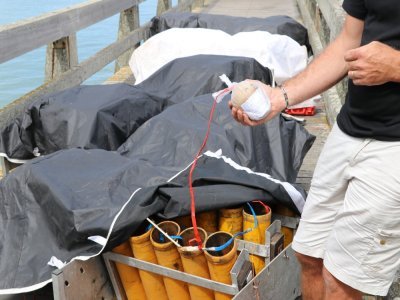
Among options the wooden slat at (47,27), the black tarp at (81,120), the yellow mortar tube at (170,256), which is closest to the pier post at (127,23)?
the wooden slat at (47,27)

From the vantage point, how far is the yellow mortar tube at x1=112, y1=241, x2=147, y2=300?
258 cm

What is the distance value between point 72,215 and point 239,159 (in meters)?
0.99

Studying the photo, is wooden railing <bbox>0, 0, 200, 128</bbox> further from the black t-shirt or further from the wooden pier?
the black t-shirt

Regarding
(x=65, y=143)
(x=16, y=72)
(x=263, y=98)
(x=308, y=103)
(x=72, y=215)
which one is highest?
(x=263, y=98)

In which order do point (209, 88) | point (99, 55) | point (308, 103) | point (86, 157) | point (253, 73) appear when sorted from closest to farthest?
point (86, 157), point (209, 88), point (253, 73), point (308, 103), point (99, 55)

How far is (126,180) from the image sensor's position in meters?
2.76

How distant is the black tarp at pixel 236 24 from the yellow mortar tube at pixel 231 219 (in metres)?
4.11

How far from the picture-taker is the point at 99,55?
568 cm

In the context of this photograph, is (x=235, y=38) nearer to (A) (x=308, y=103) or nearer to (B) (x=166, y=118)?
(A) (x=308, y=103)

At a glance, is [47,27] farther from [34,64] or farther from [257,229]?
[34,64]

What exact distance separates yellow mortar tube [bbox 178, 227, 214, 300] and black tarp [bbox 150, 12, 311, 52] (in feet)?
14.1

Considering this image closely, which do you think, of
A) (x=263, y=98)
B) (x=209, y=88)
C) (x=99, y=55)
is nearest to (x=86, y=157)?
(x=263, y=98)

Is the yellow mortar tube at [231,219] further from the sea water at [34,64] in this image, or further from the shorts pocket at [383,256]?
the sea water at [34,64]

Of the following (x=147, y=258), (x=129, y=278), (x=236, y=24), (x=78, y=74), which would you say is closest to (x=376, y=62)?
(x=147, y=258)
